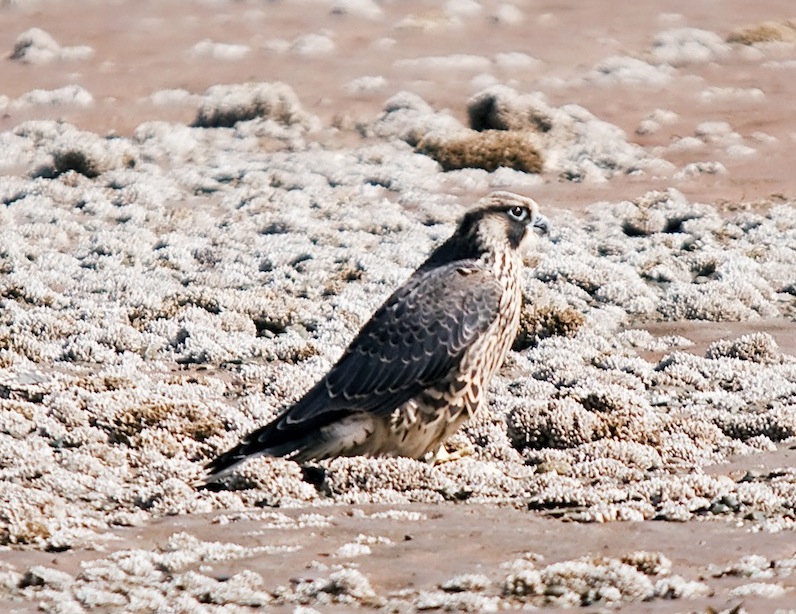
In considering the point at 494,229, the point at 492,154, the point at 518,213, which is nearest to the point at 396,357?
the point at 494,229

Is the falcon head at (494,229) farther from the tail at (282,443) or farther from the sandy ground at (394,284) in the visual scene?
the tail at (282,443)

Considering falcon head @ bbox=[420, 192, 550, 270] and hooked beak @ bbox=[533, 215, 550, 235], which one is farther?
hooked beak @ bbox=[533, 215, 550, 235]

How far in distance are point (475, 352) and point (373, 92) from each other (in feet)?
60.8

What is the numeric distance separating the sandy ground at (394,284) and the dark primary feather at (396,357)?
1.59ft

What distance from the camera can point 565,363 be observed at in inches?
674

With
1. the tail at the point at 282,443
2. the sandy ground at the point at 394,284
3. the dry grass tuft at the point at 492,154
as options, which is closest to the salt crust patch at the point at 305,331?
the sandy ground at the point at 394,284

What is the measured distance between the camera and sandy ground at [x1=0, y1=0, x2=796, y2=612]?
10258 mm

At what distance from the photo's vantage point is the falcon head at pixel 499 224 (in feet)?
46.0

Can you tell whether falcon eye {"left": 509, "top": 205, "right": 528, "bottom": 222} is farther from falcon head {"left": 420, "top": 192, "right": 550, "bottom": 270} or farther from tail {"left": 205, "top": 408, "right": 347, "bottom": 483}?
tail {"left": 205, "top": 408, "right": 347, "bottom": 483}

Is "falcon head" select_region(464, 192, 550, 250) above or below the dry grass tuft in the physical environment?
above

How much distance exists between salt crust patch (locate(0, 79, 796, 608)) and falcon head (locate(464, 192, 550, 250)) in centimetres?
170

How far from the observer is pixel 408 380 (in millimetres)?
13156

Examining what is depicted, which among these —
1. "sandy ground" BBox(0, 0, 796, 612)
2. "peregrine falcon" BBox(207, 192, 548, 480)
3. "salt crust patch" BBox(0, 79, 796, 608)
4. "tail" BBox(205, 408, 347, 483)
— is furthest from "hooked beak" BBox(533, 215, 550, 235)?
"tail" BBox(205, 408, 347, 483)

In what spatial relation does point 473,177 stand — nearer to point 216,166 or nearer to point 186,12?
point 216,166
